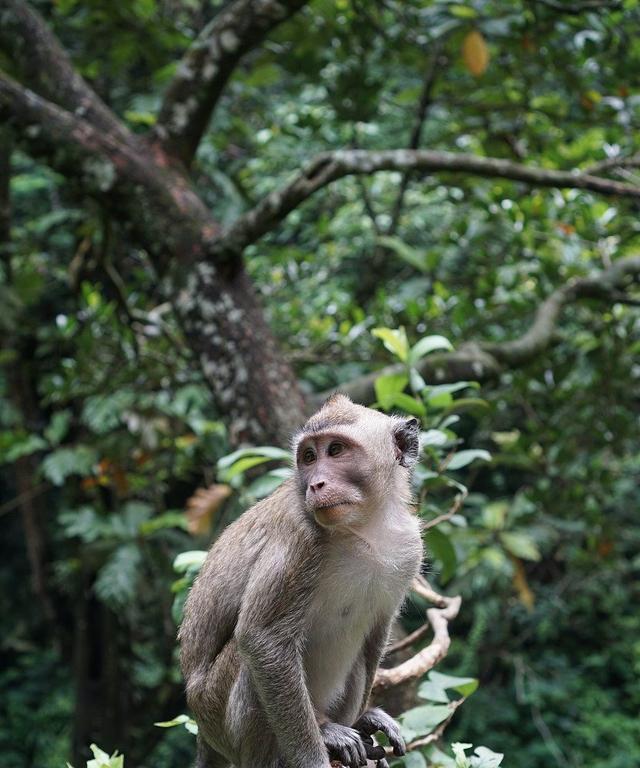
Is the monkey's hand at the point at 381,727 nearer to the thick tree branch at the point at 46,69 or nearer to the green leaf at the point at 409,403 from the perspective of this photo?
the green leaf at the point at 409,403

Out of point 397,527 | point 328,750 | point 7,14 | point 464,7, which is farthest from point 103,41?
point 328,750

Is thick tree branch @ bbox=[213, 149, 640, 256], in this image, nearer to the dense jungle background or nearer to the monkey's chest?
the dense jungle background

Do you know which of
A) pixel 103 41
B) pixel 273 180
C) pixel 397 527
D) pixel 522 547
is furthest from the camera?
pixel 273 180

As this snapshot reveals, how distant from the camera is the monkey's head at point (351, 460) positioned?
2.62m

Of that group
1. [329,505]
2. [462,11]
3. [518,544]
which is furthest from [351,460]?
[462,11]

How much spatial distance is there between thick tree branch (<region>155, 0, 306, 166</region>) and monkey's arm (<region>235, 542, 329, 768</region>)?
3055 millimetres

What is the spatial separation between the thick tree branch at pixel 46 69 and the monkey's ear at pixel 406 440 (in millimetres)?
2826

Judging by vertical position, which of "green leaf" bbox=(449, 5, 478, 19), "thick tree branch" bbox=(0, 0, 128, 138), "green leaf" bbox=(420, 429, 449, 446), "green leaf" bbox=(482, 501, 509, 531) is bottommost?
"green leaf" bbox=(482, 501, 509, 531)

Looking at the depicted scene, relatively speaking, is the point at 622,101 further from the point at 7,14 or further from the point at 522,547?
the point at 7,14

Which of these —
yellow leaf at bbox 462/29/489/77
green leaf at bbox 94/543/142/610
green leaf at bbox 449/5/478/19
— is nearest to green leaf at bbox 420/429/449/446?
green leaf at bbox 449/5/478/19

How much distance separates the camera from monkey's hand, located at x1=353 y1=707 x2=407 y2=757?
2.60 metres

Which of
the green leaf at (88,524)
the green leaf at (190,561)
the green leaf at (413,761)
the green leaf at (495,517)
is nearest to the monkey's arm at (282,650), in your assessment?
the green leaf at (413,761)

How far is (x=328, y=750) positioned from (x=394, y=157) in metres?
2.99

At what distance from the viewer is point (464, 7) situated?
16.0 ft
